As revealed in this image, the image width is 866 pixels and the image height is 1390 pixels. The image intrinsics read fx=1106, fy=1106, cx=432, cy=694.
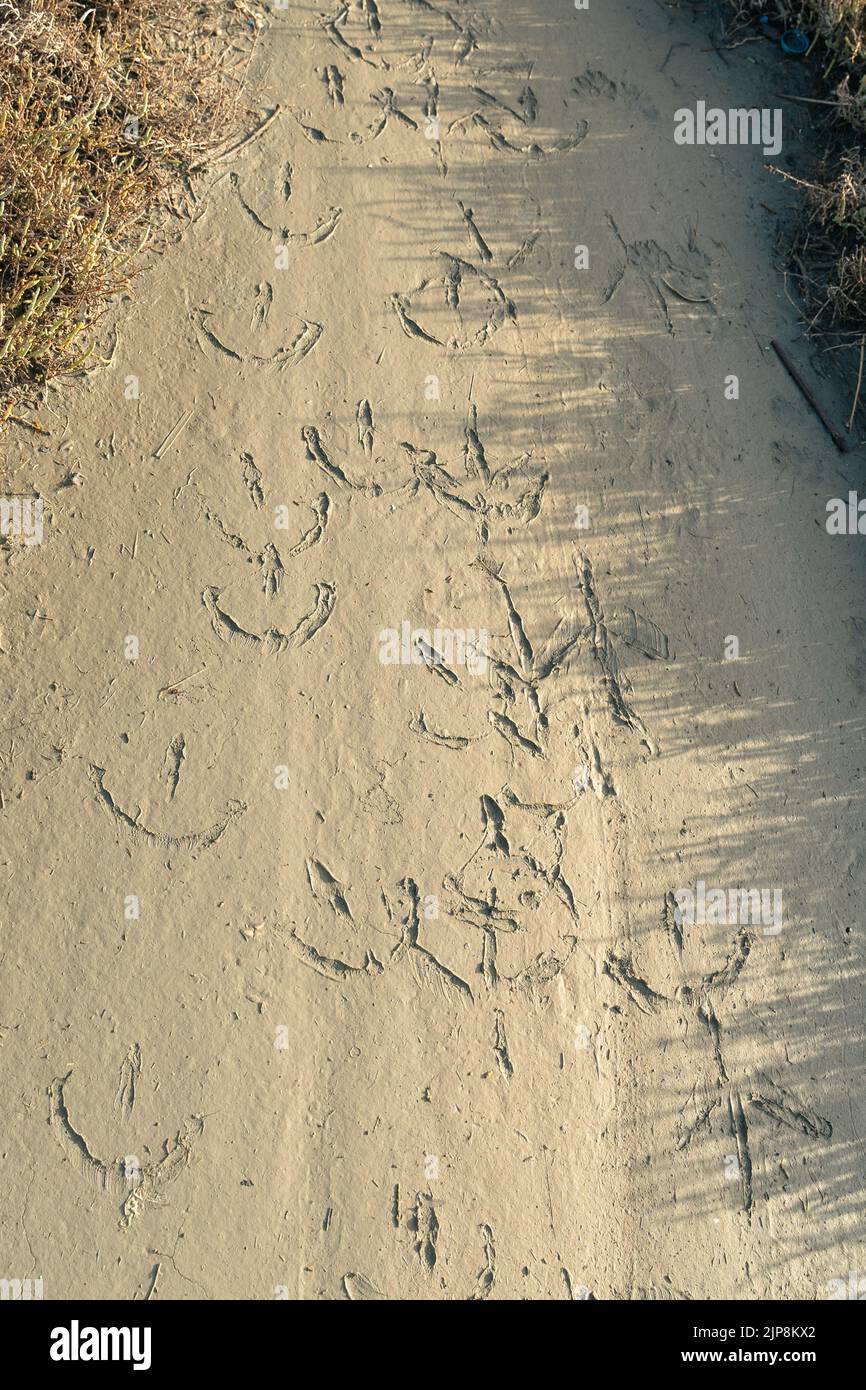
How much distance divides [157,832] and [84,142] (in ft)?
6.22

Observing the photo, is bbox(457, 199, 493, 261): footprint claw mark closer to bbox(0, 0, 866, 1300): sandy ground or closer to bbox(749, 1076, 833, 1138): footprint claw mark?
bbox(0, 0, 866, 1300): sandy ground

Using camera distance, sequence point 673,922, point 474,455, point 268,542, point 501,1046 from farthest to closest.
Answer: point 474,455, point 268,542, point 673,922, point 501,1046

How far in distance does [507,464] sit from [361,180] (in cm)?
97

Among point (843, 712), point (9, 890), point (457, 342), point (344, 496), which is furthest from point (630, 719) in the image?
point (9, 890)

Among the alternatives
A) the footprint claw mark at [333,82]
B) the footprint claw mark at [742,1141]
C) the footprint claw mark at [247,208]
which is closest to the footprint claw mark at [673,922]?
the footprint claw mark at [742,1141]

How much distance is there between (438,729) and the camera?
2918 millimetres

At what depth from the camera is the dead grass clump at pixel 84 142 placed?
287 centimetres

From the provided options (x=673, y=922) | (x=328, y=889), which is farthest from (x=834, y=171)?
(x=328, y=889)

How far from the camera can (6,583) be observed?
2.91 meters

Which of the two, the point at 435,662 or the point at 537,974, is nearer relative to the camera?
the point at 537,974

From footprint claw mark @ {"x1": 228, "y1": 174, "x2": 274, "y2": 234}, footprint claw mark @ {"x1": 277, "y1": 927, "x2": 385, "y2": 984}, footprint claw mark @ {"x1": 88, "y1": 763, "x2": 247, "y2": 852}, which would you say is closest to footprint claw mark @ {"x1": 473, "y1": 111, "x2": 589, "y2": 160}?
footprint claw mark @ {"x1": 228, "y1": 174, "x2": 274, "y2": 234}

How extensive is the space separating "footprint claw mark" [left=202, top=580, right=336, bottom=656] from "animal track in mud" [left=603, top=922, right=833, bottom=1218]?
3.78 feet

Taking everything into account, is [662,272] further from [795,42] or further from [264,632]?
[264,632]
